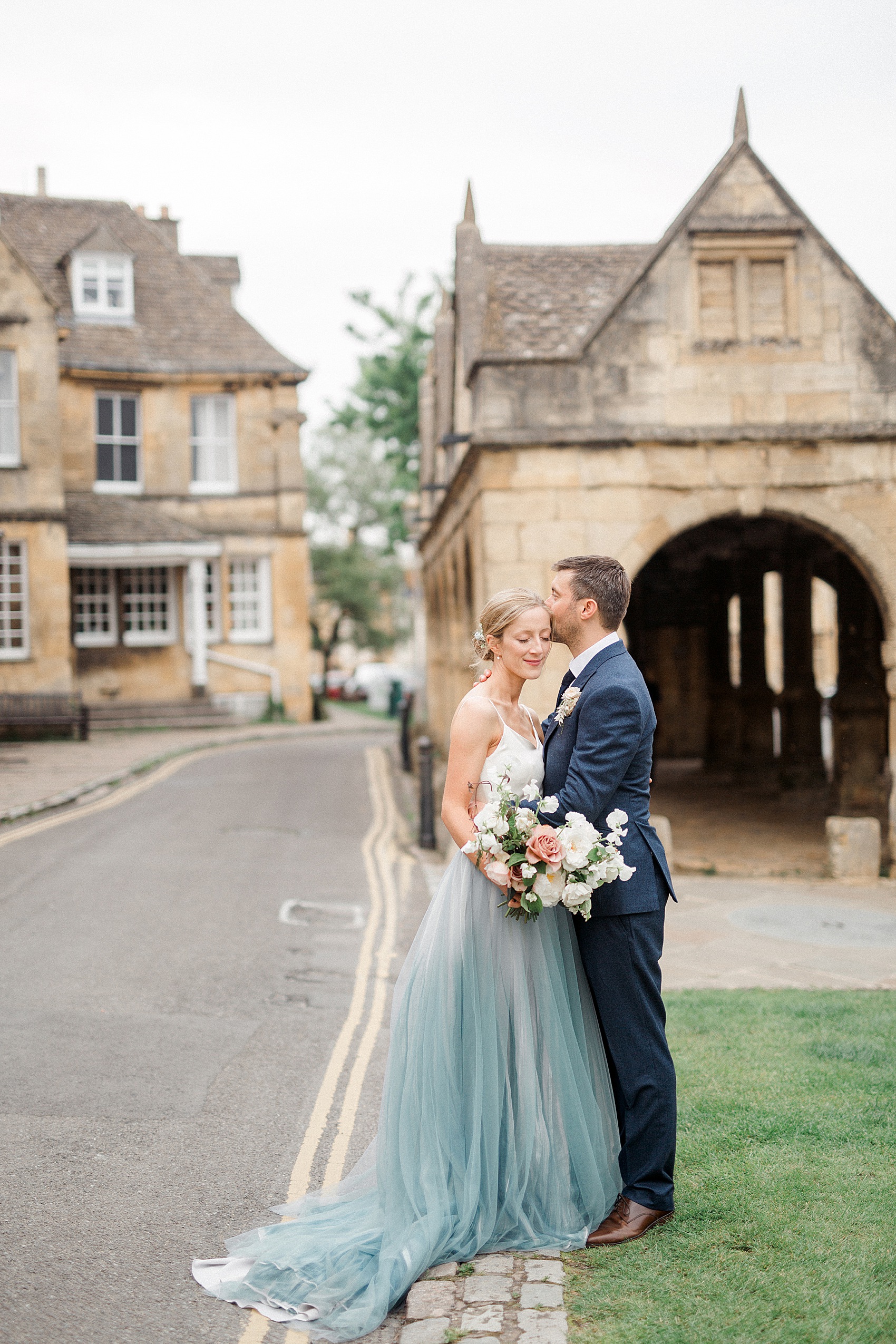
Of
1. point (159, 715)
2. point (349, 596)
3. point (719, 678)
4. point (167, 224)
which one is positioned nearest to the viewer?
point (719, 678)

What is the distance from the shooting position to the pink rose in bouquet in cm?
354

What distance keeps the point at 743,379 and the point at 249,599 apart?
19.2 metres

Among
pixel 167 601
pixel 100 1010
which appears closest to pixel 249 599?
pixel 167 601

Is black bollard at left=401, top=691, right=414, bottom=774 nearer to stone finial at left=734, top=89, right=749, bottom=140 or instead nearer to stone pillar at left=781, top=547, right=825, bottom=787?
→ stone pillar at left=781, top=547, right=825, bottom=787

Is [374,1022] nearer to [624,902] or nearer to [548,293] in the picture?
[624,902]

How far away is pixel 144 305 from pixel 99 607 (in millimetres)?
7702

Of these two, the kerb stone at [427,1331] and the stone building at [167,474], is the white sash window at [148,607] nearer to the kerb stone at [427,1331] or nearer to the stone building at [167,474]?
the stone building at [167,474]

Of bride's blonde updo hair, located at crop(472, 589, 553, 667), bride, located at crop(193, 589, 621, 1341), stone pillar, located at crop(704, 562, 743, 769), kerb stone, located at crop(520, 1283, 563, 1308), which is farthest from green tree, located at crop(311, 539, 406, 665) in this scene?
kerb stone, located at crop(520, 1283, 563, 1308)

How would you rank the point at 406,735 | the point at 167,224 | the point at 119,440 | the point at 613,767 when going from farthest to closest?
the point at 167,224, the point at 119,440, the point at 406,735, the point at 613,767

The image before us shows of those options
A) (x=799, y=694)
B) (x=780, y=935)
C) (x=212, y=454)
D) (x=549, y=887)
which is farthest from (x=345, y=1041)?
(x=212, y=454)

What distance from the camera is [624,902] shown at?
148 inches

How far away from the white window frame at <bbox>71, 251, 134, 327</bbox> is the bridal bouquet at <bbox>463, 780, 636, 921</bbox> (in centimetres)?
2682

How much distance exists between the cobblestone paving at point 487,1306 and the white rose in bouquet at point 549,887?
114 cm

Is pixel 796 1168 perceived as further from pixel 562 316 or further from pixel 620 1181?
pixel 562 316
